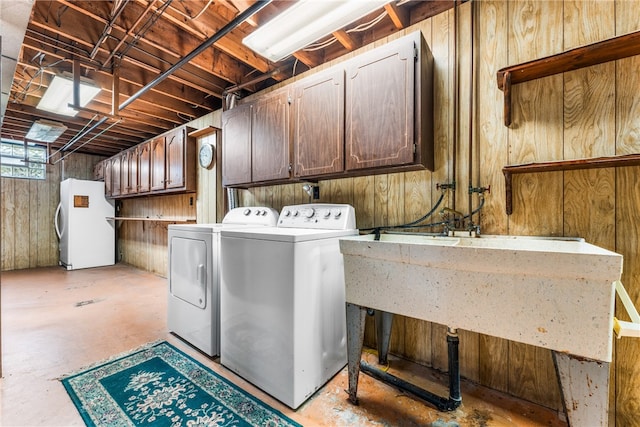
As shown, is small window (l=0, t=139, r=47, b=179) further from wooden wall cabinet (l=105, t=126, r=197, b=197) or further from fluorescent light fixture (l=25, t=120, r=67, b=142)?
wooden wall cabinet (l=105, t=126, r=197, b=197)

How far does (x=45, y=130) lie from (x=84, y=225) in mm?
1929

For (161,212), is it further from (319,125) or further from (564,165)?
(564,165)

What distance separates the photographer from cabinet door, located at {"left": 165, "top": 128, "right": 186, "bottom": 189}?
3932mm

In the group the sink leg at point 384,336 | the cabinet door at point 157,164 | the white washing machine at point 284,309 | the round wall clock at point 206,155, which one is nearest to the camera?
the white washing machine at point 284,309

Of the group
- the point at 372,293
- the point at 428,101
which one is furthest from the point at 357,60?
the point at 372,293

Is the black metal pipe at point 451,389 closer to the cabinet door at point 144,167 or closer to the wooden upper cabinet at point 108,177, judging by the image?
the cabinet door at point 144,167

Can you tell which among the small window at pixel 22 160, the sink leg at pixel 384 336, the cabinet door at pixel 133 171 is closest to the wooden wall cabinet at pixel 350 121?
the sink leg at pixel 384 336

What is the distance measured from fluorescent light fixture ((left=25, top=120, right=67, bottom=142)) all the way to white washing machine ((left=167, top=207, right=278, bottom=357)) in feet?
9.86

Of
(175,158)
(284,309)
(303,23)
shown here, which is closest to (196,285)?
(284,309)

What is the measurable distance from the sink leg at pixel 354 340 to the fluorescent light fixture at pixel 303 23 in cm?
181

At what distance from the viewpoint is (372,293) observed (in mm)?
1672

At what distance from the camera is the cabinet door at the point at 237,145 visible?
2850 millimetres

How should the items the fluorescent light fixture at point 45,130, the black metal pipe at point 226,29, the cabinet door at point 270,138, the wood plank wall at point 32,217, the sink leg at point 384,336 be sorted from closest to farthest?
the black metal pipe at point 226,29 → the sink leg at point 384,336 → the cabinet door at point 270,138 → the fluorescent light fixture at point 45,130 → the wood plank wall at point 32,217

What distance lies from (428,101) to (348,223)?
102 centimetres
